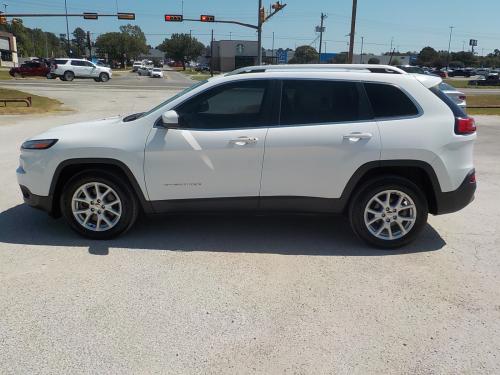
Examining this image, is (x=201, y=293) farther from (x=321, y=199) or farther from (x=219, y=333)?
(x=321, y=199)

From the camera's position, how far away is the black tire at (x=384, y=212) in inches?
179

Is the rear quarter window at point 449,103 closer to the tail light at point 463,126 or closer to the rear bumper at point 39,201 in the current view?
the tail light at point 463,126

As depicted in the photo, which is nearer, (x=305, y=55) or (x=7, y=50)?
(x=7, y=50)

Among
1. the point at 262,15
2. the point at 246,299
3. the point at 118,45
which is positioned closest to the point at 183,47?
the point at 118,45

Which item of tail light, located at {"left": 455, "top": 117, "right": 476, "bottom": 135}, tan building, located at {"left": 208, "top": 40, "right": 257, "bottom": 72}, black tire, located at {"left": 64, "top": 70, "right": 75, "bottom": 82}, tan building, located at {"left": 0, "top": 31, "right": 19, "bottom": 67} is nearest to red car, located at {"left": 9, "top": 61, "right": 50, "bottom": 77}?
black tire, located at {"left": 64, "top": 70, "right": 75, "bottom": 82}

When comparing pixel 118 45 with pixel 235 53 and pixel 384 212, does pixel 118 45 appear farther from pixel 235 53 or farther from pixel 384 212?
pixel 384 212

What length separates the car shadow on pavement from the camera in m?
4.66

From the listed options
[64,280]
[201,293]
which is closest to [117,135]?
[64,280]

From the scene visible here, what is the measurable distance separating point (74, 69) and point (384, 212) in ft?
141

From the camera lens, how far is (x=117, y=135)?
4582mm

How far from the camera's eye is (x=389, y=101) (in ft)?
14.9

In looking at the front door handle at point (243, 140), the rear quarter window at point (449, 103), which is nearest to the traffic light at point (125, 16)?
the front door handle at point (243, 140)

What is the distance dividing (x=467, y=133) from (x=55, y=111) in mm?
16346

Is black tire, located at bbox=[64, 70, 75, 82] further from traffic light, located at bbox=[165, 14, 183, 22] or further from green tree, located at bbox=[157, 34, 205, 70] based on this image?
green tree, located at bbox=[157, 34, 205, 70]
